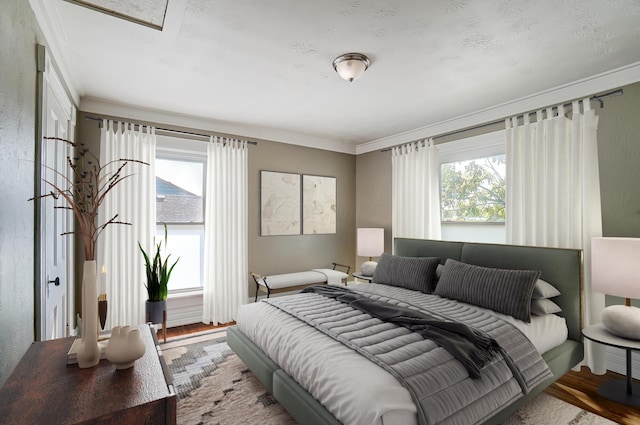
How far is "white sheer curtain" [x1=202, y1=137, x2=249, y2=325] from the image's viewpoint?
4012 mm

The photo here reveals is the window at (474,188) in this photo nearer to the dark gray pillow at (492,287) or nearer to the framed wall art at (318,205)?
the dark gray pillow at (492,287)

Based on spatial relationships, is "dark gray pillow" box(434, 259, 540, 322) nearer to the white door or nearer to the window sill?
the window sill

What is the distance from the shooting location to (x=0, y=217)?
4.24ft

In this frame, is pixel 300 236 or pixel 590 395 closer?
pixel 590 395

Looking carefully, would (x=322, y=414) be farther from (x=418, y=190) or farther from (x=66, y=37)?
(x=418, y=190)

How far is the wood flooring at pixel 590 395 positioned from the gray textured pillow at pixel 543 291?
0.70 meters

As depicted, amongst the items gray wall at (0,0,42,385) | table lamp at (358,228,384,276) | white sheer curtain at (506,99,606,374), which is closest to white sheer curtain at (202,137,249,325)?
table lamp at (358,228,384,276)

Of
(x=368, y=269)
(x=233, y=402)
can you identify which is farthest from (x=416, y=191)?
(x=233, y=402)

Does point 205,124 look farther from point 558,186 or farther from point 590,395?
point 590,395

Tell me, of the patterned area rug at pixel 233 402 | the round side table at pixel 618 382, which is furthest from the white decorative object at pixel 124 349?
the round side table at pixel 618 382

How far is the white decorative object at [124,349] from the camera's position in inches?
51.1

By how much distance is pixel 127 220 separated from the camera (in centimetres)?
357

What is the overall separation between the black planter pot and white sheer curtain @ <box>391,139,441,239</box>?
3089 mm

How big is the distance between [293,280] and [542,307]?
8.74 feet
